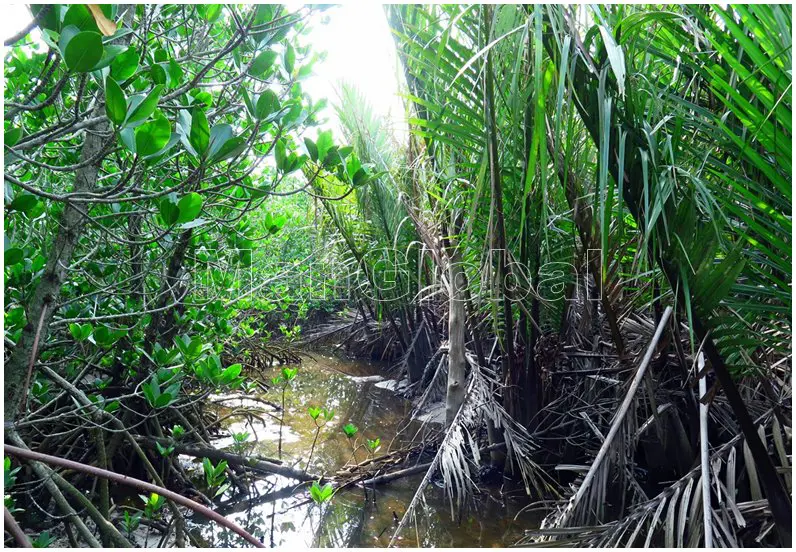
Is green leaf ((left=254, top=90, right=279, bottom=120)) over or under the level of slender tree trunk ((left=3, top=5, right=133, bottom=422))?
over

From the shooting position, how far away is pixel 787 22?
1.07m

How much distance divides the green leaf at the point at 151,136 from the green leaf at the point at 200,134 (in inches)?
3.8

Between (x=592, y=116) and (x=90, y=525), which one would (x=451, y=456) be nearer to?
→ (x=90, y=525)

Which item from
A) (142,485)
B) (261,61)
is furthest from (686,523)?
(261,61)

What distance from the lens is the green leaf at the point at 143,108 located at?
0.83 metres

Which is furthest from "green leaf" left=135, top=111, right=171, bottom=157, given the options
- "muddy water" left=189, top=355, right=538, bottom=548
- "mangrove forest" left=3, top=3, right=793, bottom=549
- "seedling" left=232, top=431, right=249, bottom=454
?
"muddy water" left=189, top=355, right=538, bottom=548

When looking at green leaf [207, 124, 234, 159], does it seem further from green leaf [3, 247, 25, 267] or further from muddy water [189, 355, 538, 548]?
muddy water [189, 355, 538, 548]

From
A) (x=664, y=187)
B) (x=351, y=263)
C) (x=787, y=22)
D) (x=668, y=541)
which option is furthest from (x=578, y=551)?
(x=351, y=263)

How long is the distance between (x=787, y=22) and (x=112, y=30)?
124 centimetres

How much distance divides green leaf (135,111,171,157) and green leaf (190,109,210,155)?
0.10 meters

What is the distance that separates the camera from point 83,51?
74cm

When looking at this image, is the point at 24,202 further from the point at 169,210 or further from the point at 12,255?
the point at 169,210

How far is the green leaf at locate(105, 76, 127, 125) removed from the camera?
0.79 meters

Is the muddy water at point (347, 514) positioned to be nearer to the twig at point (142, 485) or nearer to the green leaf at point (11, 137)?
the twig at point (142, 485)
